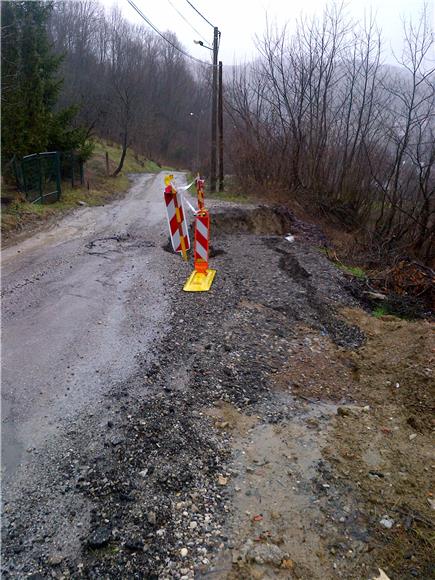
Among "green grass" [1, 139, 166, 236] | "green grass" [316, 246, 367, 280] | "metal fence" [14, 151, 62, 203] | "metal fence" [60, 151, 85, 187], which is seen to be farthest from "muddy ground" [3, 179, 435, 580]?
"metal fence" [60, 151, 85, 187]

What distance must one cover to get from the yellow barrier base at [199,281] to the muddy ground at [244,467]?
Answer: 3.44ft

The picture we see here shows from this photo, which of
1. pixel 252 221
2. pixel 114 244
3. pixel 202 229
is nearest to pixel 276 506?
pixel 202 229

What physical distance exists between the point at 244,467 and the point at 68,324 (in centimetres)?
315

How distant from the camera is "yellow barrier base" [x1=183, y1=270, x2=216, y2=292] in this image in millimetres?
6991

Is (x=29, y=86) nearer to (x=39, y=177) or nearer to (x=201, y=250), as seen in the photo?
(x=39, y=177)

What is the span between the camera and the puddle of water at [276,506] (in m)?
2.65

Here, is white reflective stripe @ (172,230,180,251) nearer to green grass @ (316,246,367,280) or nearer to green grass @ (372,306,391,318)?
green grass @ (372,306,391,318)

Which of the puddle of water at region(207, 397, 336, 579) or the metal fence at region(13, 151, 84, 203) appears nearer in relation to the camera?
the puddle of water at region(207, 397, 336, 579)

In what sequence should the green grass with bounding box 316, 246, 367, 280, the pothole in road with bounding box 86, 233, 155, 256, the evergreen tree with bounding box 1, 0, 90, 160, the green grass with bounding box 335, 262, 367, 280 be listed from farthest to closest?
the evergreen tree with bounding box 1, 0, 90, 160 → the green grass with bounding box 316, 246, 367, 280 → the green grass with bounding box 335, 262, 367, 280 → the pothole in road with bounding box 86, 233, 155, 256

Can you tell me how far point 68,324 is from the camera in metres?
5.67

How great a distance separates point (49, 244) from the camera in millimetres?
10484

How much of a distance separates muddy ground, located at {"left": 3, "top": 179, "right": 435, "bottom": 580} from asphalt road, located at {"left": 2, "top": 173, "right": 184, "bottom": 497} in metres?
0.22

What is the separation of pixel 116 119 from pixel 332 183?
2795 centimetres

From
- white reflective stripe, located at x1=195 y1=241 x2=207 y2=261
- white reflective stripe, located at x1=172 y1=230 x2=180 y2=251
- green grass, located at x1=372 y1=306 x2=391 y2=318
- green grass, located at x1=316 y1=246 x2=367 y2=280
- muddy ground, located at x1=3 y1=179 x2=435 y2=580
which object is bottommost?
green grass, located at x1=316 y1=246 x2=367 y2=280
